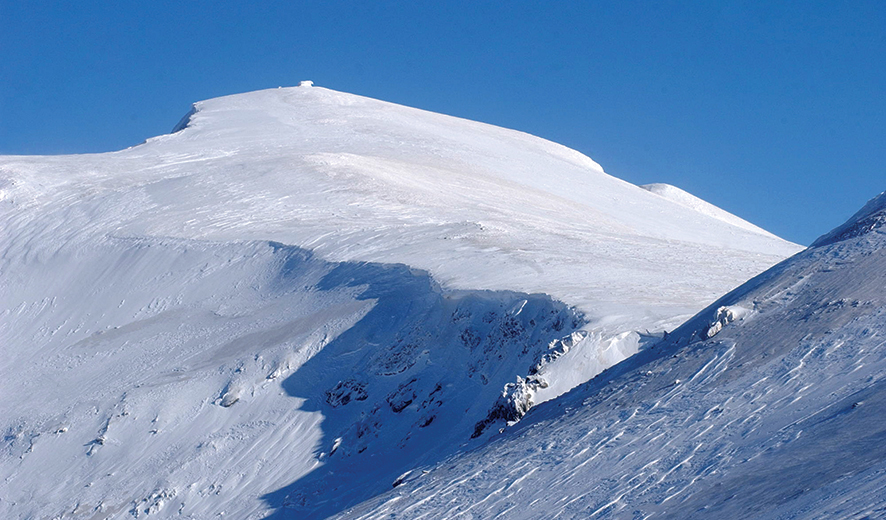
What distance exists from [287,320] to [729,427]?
38.2 ft

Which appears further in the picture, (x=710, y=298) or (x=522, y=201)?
(x=522, y=201)

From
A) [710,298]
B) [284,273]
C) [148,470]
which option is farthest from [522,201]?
[148,470]

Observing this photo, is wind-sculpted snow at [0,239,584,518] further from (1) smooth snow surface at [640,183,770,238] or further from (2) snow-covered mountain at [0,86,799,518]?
(1) smooth snow surface at [640,183,770,238]

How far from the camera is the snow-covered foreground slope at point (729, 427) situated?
677cm

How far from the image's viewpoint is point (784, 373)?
866 centimetres

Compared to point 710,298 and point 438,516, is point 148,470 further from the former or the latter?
point 710,298

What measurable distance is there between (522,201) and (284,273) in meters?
11.2

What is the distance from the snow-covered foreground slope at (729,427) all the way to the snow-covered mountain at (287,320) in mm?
2109

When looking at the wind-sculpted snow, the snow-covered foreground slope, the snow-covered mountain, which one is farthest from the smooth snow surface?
the snow-covered foreground slope

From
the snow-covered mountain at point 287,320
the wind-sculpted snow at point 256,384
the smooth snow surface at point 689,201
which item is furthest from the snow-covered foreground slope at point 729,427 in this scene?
the smooth snow surface at point 689,201

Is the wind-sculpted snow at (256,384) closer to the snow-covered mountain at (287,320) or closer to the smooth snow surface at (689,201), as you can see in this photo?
the snow-covered mountain at (287,320)

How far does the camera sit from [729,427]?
799 cm

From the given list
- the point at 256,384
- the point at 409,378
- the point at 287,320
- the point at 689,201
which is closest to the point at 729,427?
the point at 409,378

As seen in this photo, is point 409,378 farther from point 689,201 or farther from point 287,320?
point 689,201
